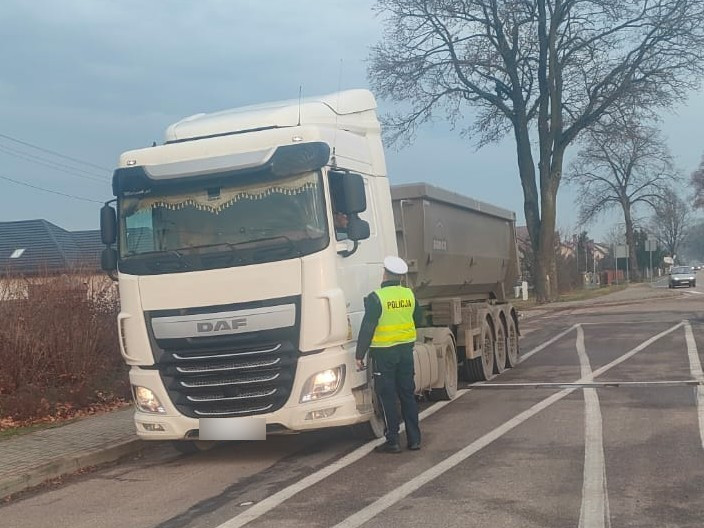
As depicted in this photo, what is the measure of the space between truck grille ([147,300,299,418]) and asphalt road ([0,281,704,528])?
654 mm

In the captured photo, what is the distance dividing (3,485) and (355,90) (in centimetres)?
558

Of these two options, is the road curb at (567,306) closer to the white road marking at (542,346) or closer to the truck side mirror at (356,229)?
the white road marking at (542,346)

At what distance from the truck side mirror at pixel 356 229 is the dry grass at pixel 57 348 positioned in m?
6.00

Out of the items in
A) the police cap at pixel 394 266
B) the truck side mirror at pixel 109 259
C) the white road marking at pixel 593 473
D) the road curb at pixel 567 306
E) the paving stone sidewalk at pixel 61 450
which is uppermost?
the truck side mirror at pixel 109 259

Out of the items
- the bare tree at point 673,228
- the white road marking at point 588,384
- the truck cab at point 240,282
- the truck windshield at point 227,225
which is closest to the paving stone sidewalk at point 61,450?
the truck cab at point 240,282

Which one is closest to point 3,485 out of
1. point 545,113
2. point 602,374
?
point 602,374

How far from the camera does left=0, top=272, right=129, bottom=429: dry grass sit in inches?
479

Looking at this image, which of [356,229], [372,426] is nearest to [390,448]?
[372,426]

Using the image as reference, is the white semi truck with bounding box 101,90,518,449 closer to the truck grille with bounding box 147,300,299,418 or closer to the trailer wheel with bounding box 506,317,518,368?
the truck grille with bounding box 147,300,299,418

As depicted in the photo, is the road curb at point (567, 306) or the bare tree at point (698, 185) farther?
the bare tree at point (698, 185)

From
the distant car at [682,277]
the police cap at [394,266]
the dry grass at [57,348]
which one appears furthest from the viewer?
the distant car at [682,277]

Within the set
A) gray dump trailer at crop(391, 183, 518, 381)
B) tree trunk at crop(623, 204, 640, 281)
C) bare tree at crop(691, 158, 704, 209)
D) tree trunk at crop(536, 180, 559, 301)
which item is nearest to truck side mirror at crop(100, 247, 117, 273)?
gray dump trailer at crop(391, 183, 518, 381)

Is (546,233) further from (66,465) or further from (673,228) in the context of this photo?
(673,228)

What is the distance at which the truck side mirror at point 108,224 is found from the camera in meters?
8.64
